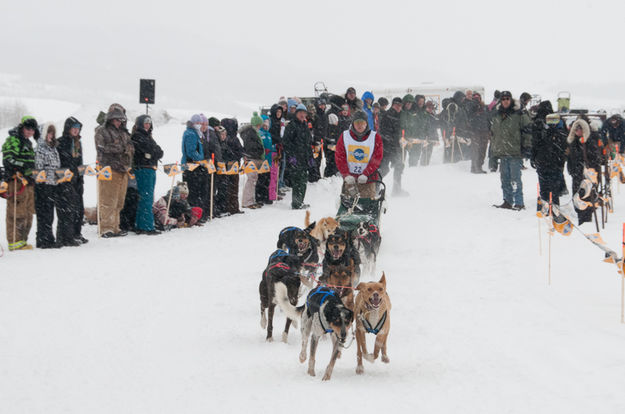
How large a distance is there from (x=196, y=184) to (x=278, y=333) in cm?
682

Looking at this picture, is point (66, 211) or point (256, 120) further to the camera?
point (256, 120)

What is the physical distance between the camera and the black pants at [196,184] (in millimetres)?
12680

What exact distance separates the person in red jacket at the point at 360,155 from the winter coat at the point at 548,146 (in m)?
4.11

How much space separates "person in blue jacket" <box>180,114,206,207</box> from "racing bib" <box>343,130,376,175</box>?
405 centimetres

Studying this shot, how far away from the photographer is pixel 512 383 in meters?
4.81

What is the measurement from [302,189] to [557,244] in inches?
227

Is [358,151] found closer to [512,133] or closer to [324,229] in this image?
[324,229]

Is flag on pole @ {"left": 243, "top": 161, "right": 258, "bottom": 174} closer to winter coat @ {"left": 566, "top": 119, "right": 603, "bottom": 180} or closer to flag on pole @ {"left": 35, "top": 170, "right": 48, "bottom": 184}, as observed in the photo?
flag on pole @ {"left": 35, "top": 170, "right": 48, "bottom": 184}

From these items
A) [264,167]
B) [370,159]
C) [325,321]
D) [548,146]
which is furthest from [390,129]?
[325,321]

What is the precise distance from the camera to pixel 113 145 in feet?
34.5

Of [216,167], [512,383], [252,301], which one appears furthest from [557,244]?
[216,167]

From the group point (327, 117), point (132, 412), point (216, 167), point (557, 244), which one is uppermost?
point (327, 117)

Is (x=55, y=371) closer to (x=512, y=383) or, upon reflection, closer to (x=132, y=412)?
(x=132, y=412)

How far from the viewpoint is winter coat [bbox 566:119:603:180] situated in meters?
11.3
